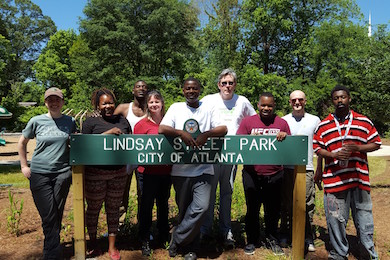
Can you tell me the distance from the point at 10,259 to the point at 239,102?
317 centimetres

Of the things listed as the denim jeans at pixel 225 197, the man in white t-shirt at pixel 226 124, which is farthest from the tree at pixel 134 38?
the denim jeans at pixel 225 197

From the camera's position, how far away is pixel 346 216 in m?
3.41

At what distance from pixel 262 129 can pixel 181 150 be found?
0.94m

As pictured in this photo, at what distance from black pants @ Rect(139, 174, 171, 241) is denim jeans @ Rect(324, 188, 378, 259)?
1758 mm

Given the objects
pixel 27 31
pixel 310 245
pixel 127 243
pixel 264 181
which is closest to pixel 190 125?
pixel 264 181

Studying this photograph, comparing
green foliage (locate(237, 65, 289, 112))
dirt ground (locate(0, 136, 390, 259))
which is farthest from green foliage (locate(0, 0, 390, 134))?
dirt ground (locate(0, 136, 390, 259))

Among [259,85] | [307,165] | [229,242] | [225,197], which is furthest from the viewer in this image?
[259,85]

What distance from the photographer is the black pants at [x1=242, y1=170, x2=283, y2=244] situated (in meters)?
3.69

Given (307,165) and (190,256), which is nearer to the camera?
(190,256)

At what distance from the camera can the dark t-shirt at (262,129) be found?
12.0 feet

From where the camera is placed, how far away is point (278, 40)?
26.9 m

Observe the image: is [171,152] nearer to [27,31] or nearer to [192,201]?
[192,201]

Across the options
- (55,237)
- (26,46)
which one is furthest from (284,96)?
(26,46)

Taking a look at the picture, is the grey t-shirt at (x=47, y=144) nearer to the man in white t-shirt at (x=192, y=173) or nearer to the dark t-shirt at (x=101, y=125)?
the dark t-shirt at (x=101, y=125)
